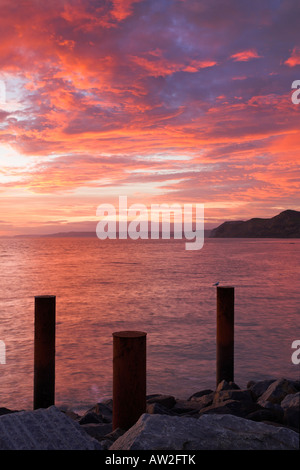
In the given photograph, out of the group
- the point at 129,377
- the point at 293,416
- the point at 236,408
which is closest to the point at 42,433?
the point at 129,377

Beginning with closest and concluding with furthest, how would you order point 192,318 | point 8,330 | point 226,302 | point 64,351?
point 226,302
point 64,351
point 8,330
point 192,318

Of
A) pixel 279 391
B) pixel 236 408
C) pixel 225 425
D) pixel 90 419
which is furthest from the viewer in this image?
pixel 90 419

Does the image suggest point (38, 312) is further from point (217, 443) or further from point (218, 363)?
point (217, 443)

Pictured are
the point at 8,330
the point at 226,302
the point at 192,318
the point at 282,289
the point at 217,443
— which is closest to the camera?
the point at 217,443

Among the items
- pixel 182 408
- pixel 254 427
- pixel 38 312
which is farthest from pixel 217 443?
pixel 38 312

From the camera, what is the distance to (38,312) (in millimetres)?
6156

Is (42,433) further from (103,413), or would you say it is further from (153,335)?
(153,335)

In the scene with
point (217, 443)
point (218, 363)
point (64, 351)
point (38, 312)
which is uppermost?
point (38, 312)

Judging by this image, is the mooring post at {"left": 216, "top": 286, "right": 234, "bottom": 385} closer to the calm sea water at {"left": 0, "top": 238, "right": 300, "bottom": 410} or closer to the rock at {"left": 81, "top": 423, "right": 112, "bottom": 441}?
the calm sea water at {"left": 0, "top": 238, "right": 300, "bottom": 410}

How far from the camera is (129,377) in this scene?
4453mm

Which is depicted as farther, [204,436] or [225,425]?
[225,425]

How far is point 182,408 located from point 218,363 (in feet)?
4.42

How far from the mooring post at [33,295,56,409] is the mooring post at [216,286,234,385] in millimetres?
2708

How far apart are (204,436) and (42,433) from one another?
1364 mm
